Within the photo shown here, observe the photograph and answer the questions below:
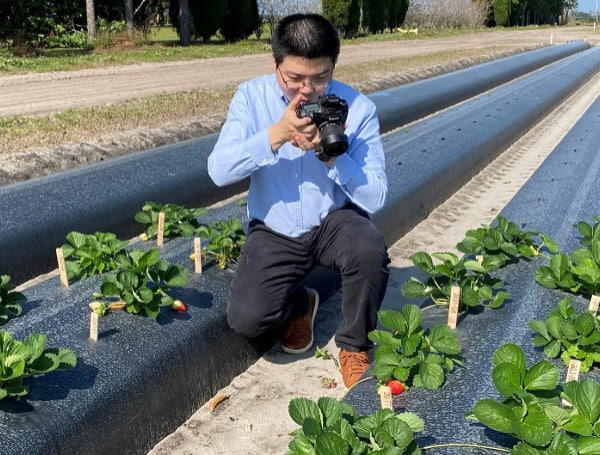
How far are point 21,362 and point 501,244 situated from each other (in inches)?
75.8

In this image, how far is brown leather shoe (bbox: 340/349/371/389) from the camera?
9.00ft

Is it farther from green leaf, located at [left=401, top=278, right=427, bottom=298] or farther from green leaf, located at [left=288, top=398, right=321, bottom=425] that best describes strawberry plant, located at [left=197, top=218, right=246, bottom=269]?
green leaf, located at [left=288, top=398, right=321, bottom=425]

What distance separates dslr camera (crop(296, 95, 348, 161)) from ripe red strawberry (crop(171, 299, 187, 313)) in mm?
776

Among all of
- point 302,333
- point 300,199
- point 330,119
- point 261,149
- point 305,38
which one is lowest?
point 302,333

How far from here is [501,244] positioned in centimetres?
302

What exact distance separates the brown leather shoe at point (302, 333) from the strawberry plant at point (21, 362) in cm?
129

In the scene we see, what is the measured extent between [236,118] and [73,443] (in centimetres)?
131

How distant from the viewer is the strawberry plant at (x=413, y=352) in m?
2.07

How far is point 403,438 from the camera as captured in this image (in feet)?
5.33

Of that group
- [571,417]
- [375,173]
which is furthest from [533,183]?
[571,417]

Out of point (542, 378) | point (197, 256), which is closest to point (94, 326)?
point (197, 256)

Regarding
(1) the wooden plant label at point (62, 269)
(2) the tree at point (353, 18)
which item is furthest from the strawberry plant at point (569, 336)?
(2) the tree at point (353, 18)

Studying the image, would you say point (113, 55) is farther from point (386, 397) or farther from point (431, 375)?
point (386, 397)

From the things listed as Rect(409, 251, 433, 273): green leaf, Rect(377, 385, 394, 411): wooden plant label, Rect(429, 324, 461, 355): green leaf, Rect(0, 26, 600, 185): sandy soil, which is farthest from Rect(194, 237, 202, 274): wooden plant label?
Rect(0, 26, 600, 185): sandy soil
